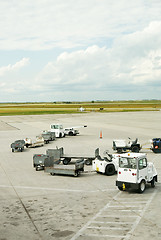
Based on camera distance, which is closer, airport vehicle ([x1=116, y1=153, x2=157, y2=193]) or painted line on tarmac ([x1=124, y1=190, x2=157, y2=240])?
painted line on tarmac ([x1=124, y1=190, x2=157, y2=240])

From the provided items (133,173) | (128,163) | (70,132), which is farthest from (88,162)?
(70,132)

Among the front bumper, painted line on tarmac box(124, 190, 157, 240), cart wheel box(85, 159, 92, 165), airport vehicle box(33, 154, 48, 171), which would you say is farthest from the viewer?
cart wheel box(85, 159, 92, 165)

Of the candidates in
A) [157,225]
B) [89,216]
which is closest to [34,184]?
[89,216]

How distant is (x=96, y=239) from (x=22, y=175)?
1150 centimetres

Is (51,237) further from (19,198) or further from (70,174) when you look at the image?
(70,174)

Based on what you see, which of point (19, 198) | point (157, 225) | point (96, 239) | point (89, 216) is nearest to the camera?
point (96, 239)

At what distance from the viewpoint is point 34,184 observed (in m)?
19.2

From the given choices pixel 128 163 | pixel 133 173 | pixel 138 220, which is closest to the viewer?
pixel 138 220

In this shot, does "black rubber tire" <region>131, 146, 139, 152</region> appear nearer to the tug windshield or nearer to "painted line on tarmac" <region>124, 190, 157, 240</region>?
the tug windshield

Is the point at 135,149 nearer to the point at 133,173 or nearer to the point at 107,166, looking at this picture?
the point at 107,166

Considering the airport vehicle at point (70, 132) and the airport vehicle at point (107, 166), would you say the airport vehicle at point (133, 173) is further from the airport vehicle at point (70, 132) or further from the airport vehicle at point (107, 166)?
the airport vehicle at point (70, 132)

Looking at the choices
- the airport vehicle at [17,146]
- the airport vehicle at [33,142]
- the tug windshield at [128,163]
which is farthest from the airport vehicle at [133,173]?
the airport vehicle at [33,142]

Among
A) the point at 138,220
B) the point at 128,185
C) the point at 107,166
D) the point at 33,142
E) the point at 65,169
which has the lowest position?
the point at 138,220

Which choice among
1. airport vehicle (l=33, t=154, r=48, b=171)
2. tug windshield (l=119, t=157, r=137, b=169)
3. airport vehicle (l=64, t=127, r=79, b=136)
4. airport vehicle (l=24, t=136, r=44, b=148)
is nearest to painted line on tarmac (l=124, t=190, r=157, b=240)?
tug windshield (l=119, t=157, r=137, b=169)
